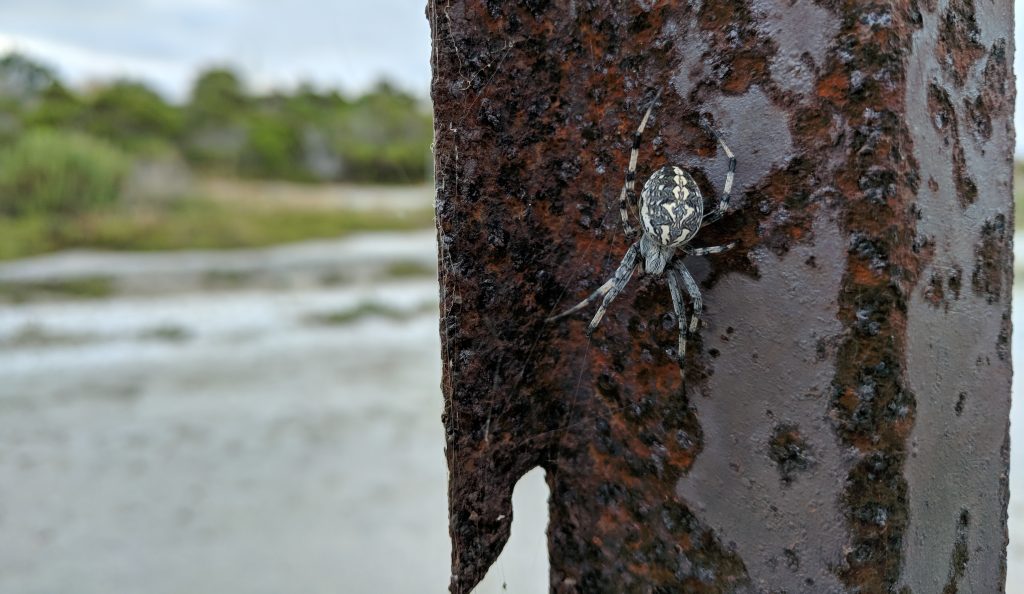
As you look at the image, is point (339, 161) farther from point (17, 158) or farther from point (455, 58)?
point (455, 58)

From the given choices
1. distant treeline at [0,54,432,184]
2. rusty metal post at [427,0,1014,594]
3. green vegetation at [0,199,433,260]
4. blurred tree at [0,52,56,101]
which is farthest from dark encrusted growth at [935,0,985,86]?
blurred tree at [0,52,56,101]

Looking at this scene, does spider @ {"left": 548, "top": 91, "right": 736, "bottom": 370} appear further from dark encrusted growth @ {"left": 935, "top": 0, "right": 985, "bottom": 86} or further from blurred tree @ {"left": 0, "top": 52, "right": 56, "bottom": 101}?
blurred tree @ {"left": 0, "top": 52, "right": 56, "bottom": 101}

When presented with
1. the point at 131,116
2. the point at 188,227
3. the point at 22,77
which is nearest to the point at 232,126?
the point at 131,116

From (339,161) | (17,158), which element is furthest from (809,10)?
(339,161)

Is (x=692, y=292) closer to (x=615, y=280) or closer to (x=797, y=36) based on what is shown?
(x=615, y=280)

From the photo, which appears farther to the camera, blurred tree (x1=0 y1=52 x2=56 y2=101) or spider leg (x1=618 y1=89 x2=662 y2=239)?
blurred tree (x1=0 y1=52 x2=56 y2=101)

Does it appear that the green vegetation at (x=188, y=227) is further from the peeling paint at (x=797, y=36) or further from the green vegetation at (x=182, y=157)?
the peeling paint at (x=797, y=36)
